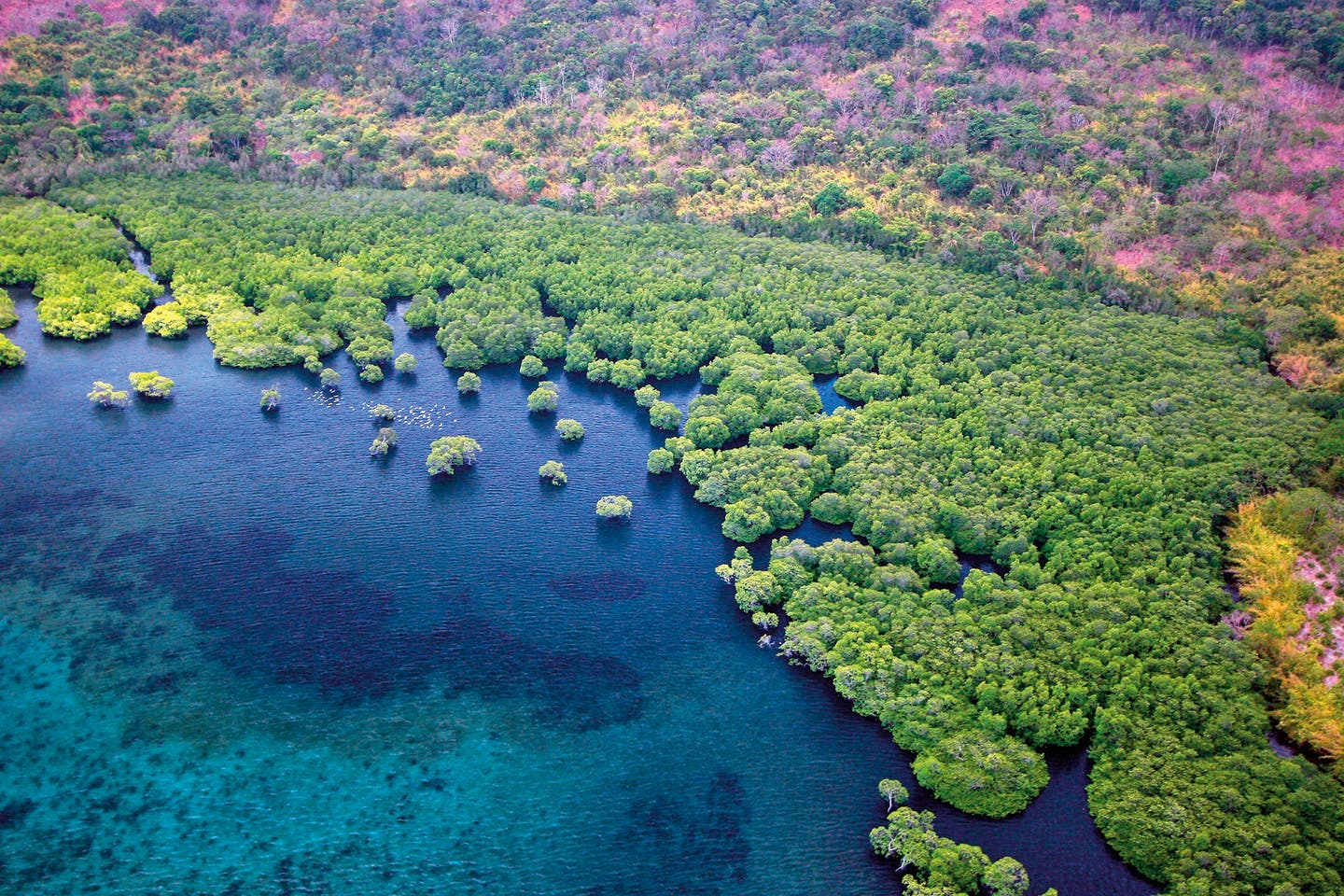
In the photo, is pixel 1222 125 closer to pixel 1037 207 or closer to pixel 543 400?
pixel 1037 207

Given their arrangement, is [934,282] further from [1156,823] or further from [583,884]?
[583,884]

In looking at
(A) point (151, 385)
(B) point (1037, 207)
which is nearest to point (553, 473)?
(A) point (151, 385)

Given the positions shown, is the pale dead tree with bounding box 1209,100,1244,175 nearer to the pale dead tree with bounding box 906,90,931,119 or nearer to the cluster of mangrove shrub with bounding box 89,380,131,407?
the pale dead tree with bounding box 906,90,931,119

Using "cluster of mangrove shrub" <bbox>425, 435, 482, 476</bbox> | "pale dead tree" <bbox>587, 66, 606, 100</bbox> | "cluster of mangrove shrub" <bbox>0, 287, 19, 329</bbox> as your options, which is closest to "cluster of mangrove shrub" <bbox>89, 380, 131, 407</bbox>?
"cluster of mangrove shrub" <bbox>0, 287, 19, 329</bbox>

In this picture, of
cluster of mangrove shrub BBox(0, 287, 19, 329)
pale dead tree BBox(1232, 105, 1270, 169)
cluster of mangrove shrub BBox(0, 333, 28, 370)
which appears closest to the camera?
cluster of mangrove shrub BBox(0, 333, 28, 370)

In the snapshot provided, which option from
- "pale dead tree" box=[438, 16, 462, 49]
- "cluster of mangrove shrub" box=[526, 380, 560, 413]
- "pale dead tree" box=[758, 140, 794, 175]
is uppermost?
"pale dead tree" box=[438, 16, 462, 49]

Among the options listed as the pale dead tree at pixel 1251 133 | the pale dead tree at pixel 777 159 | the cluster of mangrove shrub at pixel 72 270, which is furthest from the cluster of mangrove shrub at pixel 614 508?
the pale dead tree at pixel 1251 133

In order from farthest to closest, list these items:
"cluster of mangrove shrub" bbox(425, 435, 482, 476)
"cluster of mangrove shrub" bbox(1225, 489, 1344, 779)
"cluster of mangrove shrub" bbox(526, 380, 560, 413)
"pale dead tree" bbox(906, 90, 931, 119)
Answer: "pale dead tree" bbox(906, 90, 931, 119) → "cluster of mangrove shrub" bbox(526, 380, 560, 413) → "cluster of mangrove shrub" bbox(425, 435, 482, 476) → "cluster of mangrove shrub" bbox(1225, 489, 1344, 779)

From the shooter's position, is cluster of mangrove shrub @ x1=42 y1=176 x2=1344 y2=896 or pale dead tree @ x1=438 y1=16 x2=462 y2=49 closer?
cluster of mangrove shrub @ x1=42 y1=176 x2=1344 y2=896
